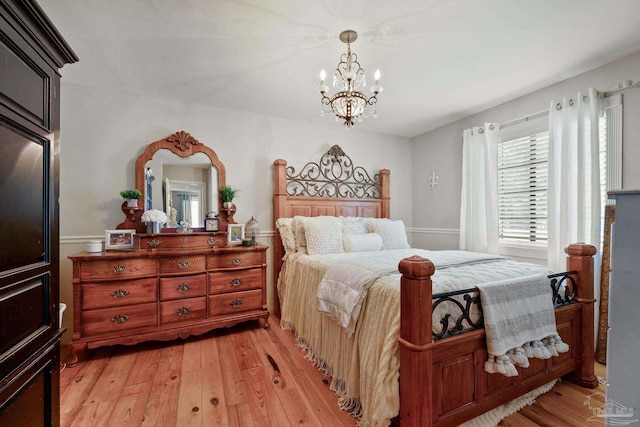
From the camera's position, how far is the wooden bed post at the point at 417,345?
127 cm

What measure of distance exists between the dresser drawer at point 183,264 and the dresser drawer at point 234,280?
15 centimetres

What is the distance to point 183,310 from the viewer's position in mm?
2512

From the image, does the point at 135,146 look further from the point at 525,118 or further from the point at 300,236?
the point at 525,118

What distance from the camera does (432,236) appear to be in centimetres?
397

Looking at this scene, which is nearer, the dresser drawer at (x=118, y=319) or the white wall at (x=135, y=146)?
the dresser drawer at (x=118, y=319)

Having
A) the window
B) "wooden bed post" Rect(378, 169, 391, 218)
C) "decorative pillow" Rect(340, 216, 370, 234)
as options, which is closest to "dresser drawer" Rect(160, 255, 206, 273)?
"decorative pillow" Rect(340, 216, 370, 234)

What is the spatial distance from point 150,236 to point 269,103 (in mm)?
1858

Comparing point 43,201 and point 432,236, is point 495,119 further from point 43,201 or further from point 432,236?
point 43,201

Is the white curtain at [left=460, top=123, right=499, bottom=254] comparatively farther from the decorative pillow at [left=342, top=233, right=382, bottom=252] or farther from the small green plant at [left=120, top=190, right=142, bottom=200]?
the small green plant at [left=120, top=190, right=142, bottom=200]

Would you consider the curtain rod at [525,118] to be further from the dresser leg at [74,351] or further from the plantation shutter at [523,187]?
the dresser leg at [74,351]

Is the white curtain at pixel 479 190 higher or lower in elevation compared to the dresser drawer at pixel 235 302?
higher

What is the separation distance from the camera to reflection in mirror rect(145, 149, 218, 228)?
9.35 ft

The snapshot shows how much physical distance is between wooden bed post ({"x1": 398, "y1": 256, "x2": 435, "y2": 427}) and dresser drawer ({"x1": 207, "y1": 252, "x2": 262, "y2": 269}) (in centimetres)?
187

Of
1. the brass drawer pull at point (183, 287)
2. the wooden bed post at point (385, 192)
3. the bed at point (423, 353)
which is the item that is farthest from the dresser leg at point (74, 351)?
the wooden bed post at point (385, 192)
